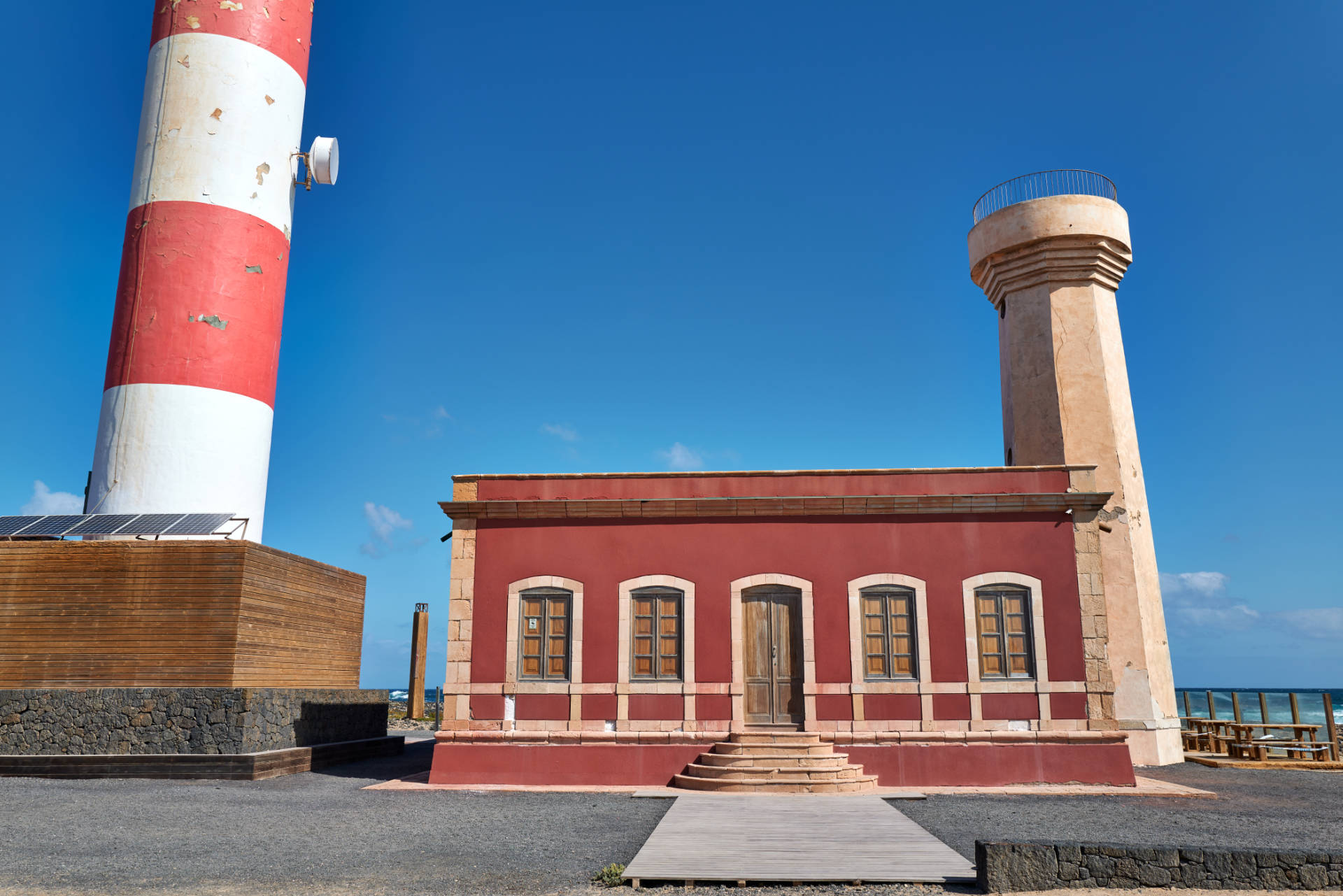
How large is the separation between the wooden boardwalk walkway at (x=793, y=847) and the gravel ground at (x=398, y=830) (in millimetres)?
248

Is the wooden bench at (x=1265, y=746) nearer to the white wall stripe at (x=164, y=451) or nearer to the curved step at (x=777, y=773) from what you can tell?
the curved step at (x=777, y=773)

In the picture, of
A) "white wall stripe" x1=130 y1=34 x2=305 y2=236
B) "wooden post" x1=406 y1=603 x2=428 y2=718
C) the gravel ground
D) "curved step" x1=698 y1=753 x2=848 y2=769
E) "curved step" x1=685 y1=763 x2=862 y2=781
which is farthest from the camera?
"wooden post" x1=406 y1=603 x2=428 y2=718

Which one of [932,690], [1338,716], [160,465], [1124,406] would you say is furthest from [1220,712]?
[160,465]

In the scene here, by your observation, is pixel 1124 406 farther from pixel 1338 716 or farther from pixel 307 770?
pixel 1338 716

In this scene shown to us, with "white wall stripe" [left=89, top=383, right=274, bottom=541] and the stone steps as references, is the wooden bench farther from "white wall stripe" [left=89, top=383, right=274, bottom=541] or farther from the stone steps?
"white wall stripe" [left=89, top=383, right=274, bottom=541]

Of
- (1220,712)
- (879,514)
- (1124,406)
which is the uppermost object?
(1124,406)

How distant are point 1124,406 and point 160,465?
730 inches

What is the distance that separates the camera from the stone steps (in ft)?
41.4

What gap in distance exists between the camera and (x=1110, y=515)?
58.3 ft

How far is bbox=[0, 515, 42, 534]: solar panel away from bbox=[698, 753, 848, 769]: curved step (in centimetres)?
1202

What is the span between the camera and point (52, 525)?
1543 centimetres

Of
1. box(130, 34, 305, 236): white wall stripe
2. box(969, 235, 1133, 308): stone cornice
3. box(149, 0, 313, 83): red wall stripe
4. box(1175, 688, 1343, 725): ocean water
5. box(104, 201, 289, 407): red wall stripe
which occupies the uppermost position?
box(149, 0, 313, 83): red wall stripe

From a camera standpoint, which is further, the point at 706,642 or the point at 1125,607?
the point at 1125,607

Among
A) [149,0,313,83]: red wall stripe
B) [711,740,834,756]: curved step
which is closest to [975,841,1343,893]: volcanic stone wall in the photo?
[711,740,834,756]: curved step
